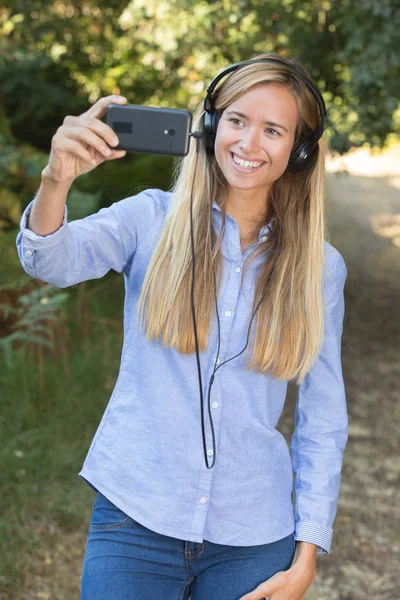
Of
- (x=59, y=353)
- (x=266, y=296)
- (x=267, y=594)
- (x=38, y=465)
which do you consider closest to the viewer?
(x=267, y=594)

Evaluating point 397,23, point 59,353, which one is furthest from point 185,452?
point 397,23

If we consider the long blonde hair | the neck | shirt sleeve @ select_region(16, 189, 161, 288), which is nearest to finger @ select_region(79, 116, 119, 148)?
shirt sleeve @ select_region(16, 189, 161, 288)

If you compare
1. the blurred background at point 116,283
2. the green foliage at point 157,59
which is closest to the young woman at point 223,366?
the blurred background at point 116,283

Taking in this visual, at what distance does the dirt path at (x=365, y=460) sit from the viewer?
3.91 meters

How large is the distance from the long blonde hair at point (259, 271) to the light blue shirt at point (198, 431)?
40mm

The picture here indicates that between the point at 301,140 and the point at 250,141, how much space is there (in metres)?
0.20

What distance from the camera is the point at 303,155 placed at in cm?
222

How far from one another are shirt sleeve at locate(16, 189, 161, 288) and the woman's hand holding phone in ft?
0.38

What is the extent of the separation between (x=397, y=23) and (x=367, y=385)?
8.98ft

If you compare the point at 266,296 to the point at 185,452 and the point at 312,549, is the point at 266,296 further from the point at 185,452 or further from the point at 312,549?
the point at 312,549

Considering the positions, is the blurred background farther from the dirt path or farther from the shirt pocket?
the shirt pocket

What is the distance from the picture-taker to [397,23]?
5.15 m

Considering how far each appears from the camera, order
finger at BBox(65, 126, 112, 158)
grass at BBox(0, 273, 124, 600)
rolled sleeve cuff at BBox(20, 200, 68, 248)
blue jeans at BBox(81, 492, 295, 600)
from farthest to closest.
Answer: grass at BBox(0, 273, 124, 600) < blue jeans at BBox(81, 492, 295, 600) < rolled sleeve cuff at BBox(20, 200, 68, 248) < finger at BBox(65, 126, 112, 158)

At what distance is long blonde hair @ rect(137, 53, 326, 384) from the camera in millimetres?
2086
